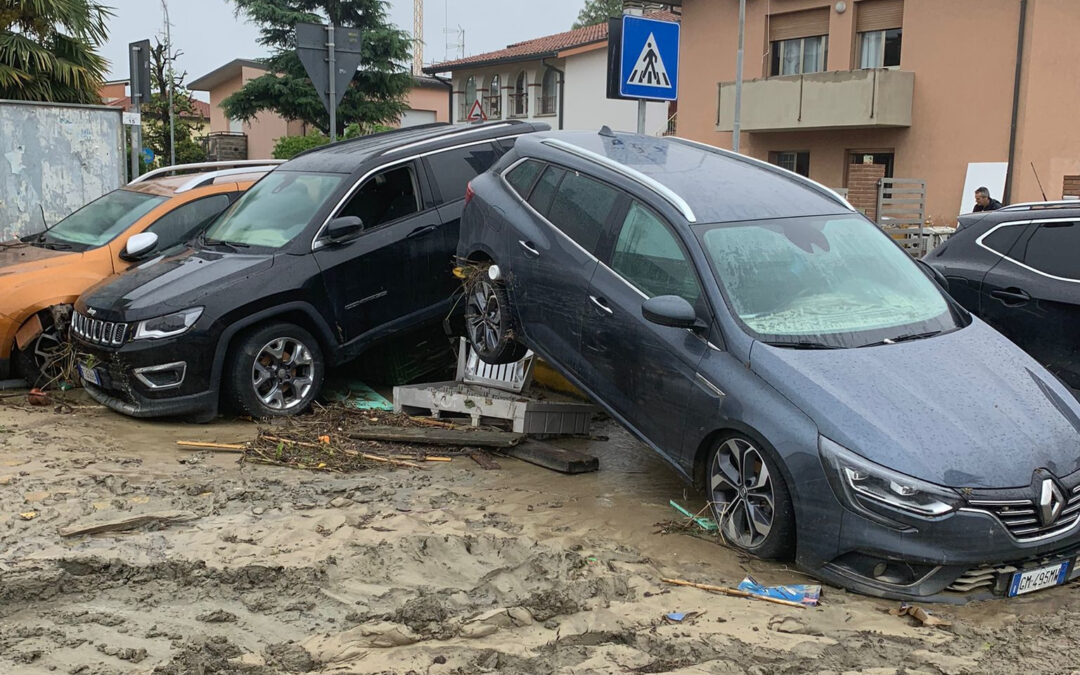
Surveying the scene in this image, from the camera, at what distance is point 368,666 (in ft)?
12.8

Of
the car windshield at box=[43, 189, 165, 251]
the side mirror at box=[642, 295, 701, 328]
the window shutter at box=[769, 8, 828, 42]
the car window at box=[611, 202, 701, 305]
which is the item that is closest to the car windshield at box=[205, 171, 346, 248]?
the car windshield at box=[43, 189, 165, 251]

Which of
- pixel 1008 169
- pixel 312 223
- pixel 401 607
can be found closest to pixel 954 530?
pixel 401 607

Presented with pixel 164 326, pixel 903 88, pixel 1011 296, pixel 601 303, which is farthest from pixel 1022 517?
pixel 903 88

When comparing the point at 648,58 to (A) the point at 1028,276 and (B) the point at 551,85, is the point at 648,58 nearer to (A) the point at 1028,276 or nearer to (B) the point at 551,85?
(A) the point at 1028,276

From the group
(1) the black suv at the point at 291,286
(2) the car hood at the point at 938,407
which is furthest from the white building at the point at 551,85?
(2) the car hood at the point at 938,407

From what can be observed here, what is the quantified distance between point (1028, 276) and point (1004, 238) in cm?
39

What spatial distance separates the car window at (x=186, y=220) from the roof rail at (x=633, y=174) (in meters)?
3.76

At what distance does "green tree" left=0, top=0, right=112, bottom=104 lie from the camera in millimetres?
14133

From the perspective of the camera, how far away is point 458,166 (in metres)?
8.68

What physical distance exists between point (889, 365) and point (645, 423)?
4.51 feet

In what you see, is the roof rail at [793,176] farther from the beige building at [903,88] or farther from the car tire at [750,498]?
the beige building at [903,88]

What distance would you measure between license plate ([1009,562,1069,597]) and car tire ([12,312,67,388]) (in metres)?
7.26

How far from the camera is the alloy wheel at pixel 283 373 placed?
773 cm

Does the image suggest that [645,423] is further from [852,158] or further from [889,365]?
[852,158]
